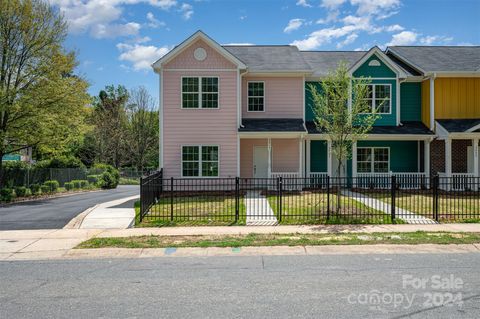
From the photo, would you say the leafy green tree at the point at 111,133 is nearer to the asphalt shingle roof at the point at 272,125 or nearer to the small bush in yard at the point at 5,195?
the small bush in yard at the point at 5,195

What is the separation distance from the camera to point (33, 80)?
78.3 feet

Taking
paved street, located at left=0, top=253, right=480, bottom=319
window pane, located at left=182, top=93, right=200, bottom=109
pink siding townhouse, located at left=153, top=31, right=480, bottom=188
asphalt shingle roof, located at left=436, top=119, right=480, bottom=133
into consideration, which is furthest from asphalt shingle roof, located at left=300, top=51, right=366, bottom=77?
paved street, located at left=0, top=253, right=480, bottom=319

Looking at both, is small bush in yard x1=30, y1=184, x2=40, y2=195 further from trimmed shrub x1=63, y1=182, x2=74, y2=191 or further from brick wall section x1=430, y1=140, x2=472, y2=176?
brick wall section x1=430, y1=140, x2=472, y2=176

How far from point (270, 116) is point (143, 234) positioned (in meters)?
12.7

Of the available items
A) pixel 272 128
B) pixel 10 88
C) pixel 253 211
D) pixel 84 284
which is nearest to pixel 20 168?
pixel 10 88

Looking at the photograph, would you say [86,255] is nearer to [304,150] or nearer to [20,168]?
[304,150]

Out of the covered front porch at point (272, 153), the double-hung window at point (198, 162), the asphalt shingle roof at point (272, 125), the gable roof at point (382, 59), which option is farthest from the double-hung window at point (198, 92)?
the gable roof at point (382, 59)

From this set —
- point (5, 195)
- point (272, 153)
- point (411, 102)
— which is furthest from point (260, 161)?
point (5, 195)

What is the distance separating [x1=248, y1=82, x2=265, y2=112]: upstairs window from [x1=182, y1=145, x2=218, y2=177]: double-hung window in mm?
3554

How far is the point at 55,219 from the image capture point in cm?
1378

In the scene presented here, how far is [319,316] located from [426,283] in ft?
8.35

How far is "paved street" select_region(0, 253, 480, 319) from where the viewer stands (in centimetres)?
528

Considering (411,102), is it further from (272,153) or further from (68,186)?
(68,186)

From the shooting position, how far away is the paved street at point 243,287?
17.3ft
